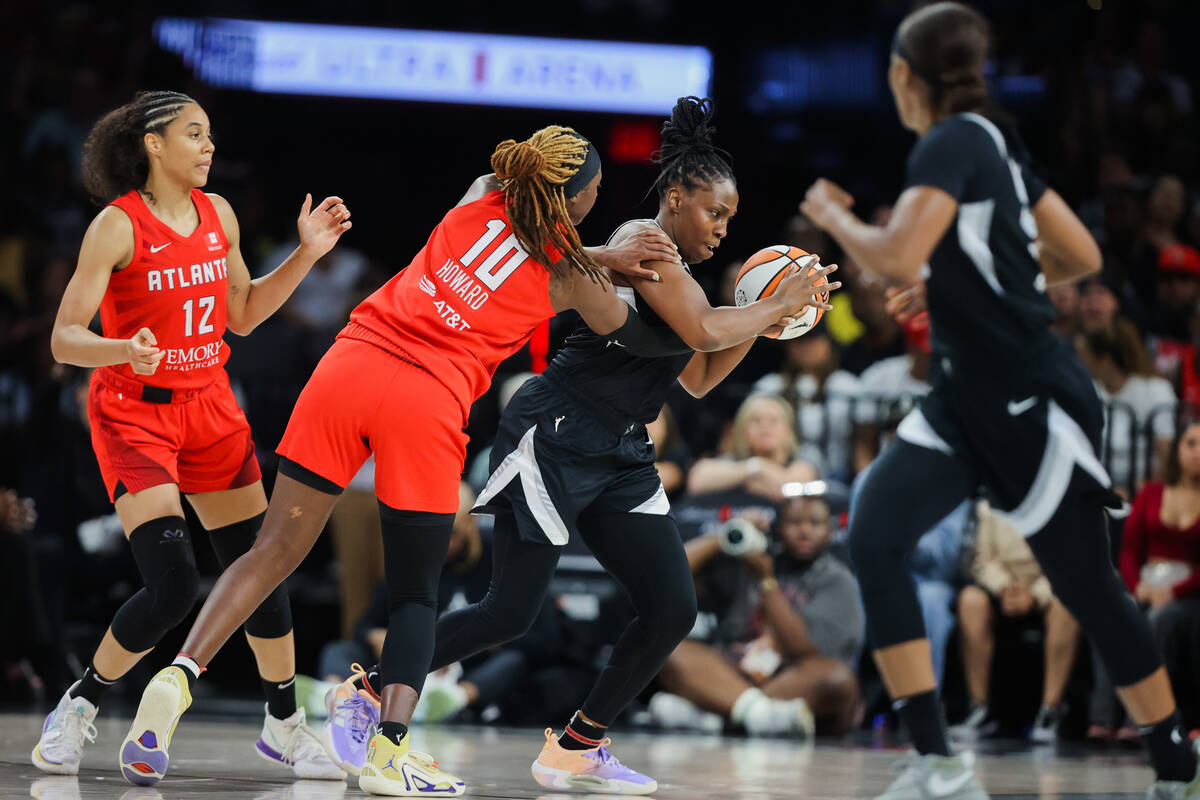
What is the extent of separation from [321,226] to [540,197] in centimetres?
86

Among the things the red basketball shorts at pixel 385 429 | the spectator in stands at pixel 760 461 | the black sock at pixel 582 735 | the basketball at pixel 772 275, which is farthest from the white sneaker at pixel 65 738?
the spectator in stands at pixel 760 461

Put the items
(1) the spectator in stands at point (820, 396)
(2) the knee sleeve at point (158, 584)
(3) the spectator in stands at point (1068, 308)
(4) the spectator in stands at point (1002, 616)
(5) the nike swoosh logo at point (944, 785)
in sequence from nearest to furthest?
(5) the nike swoosh logo at point (944, 785), (2) the knee sleeve at point (158, 584), (4) the spectator in stands at point (1002, 616), (1) the spectator in stands at point (820, 396), (3) the spectator in stands at point (1068, 308)

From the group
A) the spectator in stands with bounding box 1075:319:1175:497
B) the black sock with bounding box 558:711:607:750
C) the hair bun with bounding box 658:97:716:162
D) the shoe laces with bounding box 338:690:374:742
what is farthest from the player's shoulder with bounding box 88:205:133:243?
the spectator in stands with bounding box 1075:319:1175:497

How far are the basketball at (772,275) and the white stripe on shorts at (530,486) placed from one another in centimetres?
77

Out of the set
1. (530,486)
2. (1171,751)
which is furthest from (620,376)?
(1171,751)

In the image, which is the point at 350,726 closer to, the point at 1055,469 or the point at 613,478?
the point at 613,478

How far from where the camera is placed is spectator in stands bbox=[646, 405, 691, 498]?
7461mm

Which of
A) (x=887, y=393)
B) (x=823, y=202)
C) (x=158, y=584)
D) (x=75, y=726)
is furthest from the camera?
(x=887, y=393)

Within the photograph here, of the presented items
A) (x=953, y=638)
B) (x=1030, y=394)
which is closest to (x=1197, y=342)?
(x=953, y=638)

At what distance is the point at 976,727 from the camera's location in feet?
23.5

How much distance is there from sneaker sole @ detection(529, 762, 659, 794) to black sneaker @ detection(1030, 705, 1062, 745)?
3.07 metres

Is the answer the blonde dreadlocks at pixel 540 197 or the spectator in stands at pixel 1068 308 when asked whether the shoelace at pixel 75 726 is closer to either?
the blonde dreadlocks at pixel 540 197

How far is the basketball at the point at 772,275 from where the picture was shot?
438 centimetres

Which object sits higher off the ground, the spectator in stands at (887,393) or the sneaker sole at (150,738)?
the spectator in stands at (887,393)
